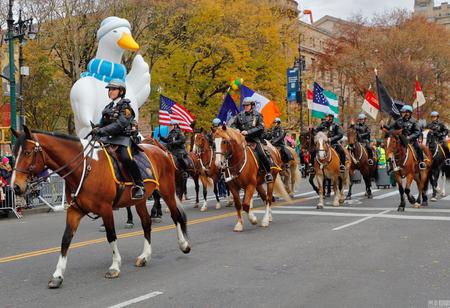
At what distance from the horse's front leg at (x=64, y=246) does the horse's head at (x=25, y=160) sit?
797 millimetres

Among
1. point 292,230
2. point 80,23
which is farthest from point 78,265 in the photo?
point 80,23

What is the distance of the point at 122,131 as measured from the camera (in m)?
7.88

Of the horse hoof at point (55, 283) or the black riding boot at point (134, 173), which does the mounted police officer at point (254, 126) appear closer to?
the black riding boot at point (134, 173)

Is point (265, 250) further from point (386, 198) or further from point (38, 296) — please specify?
point (386, 198)

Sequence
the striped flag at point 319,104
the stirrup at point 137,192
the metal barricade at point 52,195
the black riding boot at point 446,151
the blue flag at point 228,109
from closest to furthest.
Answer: the stirrup at point 137,192, the black riding boot at point 446,151, the metal barricade at point 52,195, the blue flag at point 228,109, the striped flag at point 319,104

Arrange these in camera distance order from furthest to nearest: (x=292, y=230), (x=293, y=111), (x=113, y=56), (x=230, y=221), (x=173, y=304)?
(x=293, y=111), (x=113, y=56), (x=230, y=221), (x=292, y=230), (x=173, y=304)

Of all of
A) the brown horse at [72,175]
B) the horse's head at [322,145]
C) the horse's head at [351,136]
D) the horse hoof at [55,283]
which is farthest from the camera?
the horse's head at [351,136]

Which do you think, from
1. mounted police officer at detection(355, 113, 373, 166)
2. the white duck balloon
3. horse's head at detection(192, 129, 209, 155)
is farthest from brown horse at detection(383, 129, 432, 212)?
the white duck balloon

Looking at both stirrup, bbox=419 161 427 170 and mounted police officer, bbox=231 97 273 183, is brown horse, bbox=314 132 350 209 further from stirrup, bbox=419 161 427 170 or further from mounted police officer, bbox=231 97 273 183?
mounted police officer, bbox=231 97 273 183

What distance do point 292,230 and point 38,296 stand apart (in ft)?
20.3

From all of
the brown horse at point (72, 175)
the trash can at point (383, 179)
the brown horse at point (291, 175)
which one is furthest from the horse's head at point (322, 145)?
the brown horse at point (72, 175)

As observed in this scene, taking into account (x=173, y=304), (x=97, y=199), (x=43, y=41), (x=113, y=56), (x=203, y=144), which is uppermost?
(x=43, y=41)

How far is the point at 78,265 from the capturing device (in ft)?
27.3

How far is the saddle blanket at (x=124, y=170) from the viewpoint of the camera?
25.4 ft
